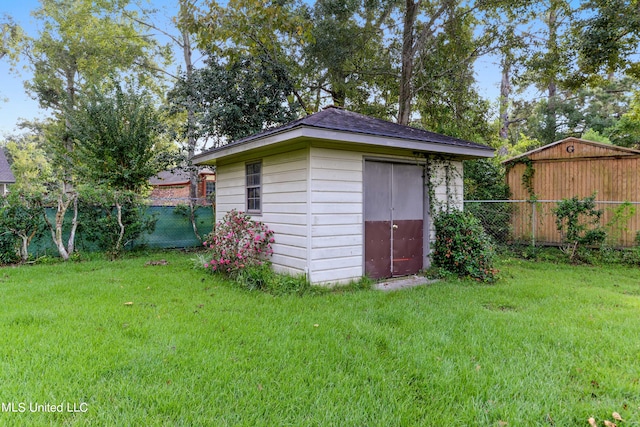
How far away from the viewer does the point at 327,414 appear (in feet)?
6.75

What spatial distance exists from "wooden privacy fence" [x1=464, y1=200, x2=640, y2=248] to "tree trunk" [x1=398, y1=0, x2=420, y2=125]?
3767mm

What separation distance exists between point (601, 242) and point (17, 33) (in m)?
25.7

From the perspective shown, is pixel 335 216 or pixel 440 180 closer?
pixel 335 216

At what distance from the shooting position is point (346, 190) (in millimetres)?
5301

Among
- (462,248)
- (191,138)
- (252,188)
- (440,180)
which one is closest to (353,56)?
(191,138)

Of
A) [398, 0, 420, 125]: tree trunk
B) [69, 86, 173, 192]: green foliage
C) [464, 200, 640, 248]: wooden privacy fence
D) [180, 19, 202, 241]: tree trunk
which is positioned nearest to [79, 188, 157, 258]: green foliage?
[69, 86, 173, 192]: green foliage

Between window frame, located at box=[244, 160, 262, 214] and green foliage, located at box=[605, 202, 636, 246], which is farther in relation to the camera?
green foliage, located at box=[605, 202, 636, 246]

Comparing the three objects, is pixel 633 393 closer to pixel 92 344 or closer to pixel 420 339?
pixel 420 339

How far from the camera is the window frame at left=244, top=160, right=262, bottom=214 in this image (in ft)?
20.3

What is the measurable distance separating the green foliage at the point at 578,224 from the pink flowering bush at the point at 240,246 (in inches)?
251

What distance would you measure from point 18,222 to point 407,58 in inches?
424

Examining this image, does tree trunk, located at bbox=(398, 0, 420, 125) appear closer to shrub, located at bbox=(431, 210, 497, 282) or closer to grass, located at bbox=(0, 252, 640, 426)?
shrub, located at bbox=(431, 210, 497, 282)

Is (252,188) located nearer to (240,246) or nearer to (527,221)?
(240,246)

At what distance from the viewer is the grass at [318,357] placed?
82.5 inches
